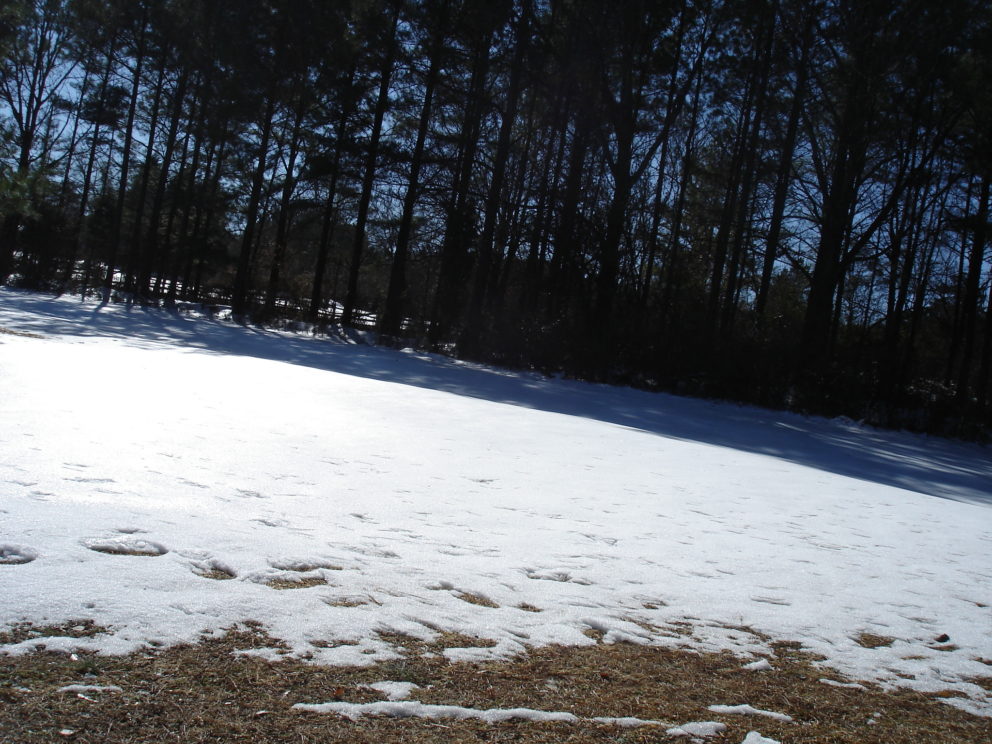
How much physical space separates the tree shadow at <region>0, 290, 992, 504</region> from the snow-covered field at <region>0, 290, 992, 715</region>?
0.67 m

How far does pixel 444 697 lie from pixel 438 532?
1598mm

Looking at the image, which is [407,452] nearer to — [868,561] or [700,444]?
[868,561]

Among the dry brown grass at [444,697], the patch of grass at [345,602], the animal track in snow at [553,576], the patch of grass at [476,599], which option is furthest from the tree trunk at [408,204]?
the dry brown grass at [444,697]

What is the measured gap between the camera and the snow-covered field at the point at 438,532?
2.58 meters

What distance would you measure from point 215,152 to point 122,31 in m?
5.12

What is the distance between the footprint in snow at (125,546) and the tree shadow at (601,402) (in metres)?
6.81

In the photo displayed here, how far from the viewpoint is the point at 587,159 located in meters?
20.3

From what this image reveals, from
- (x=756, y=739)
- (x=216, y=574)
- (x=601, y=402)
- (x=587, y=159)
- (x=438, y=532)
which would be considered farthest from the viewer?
(x=587, y=159)

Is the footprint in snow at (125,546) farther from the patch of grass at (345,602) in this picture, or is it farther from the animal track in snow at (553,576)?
the animal track in snow at (553,576)

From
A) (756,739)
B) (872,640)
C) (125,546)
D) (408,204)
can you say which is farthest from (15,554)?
(408,204)

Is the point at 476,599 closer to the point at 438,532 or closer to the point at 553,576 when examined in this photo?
the point at 553,576

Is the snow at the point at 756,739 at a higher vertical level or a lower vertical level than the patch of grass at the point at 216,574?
higher

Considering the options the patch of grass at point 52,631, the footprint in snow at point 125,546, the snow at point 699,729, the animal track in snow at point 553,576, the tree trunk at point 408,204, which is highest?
the tree trunk at point 408,204

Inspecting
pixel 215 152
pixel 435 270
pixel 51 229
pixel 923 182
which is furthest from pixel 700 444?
pixel 215 152
